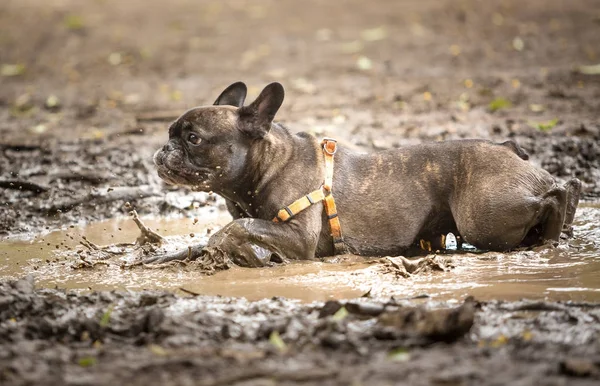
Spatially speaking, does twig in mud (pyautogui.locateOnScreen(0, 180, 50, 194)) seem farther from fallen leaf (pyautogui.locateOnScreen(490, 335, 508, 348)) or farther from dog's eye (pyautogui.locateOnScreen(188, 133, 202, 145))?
fallen leaf (pyautogui.locateOnScreen(490, 335, 508, 348))

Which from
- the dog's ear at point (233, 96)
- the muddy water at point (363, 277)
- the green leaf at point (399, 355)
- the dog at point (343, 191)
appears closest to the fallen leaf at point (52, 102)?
the muddy water at point (363, 277)

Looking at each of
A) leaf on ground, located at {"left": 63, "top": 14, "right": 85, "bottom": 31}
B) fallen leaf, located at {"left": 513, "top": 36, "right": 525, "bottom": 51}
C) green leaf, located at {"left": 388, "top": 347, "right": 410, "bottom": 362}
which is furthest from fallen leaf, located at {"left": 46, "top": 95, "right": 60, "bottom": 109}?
green leaf, located at {"left": 388, "top": 347, "right": 410, "bottom": 362}

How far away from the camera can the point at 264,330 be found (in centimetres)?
474

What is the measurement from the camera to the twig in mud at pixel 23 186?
9.78 metres

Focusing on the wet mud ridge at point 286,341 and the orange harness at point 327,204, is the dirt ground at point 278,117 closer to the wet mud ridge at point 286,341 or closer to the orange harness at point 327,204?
the wet mud ridge at point 286,341

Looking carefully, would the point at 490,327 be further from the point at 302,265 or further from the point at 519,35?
the point at 519,35

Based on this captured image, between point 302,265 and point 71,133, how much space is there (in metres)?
7.07

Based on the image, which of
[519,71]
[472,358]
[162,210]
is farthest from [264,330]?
[519,71]

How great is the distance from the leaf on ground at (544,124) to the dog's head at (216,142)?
5.70m

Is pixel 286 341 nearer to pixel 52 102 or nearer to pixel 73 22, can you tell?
pixel 52 102

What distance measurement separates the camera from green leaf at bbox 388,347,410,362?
418 centimetres

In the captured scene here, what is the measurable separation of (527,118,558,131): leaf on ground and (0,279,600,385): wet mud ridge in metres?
6.66

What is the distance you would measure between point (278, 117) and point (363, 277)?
6893mm

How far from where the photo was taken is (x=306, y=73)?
1616 cm
